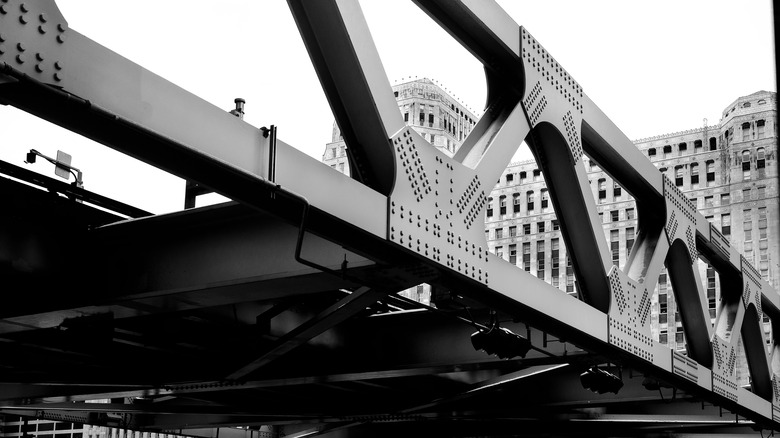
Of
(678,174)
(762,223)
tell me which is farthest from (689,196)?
(762,223)

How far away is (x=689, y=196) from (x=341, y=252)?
389 ft

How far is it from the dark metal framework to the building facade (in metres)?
103

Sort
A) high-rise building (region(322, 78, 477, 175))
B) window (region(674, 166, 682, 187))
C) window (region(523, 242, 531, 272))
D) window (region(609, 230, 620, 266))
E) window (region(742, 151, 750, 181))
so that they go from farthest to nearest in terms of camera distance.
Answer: window (region(523, 242, 531, 272)) < window (region(674, 166, 682, 187)) < window (region(609, 230, 620, 266)) < window (region(742, 151, 750, 181)) < high-rise building (region(322, 78, 477, 175))

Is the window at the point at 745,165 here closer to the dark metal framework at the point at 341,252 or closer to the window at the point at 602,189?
the window at the point at 602,189

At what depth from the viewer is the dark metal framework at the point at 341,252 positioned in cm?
721

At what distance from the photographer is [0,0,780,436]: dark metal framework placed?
7207mm

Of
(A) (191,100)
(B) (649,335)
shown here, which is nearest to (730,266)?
(B) (649,335)

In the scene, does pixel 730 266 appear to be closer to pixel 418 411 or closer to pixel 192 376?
pixel 418 411

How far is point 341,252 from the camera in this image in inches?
420

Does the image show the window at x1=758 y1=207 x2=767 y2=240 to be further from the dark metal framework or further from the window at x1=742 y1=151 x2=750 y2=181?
the dark metal framework

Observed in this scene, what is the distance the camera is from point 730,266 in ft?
74.3

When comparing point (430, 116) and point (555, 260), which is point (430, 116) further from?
point (555, 260)

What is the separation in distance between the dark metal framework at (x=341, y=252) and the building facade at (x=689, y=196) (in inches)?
4041

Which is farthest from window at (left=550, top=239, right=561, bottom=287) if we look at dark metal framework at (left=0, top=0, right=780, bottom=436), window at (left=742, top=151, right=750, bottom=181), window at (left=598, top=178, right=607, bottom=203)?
dark metal framework at (left=0, top=0, right=780, bottom=436)
